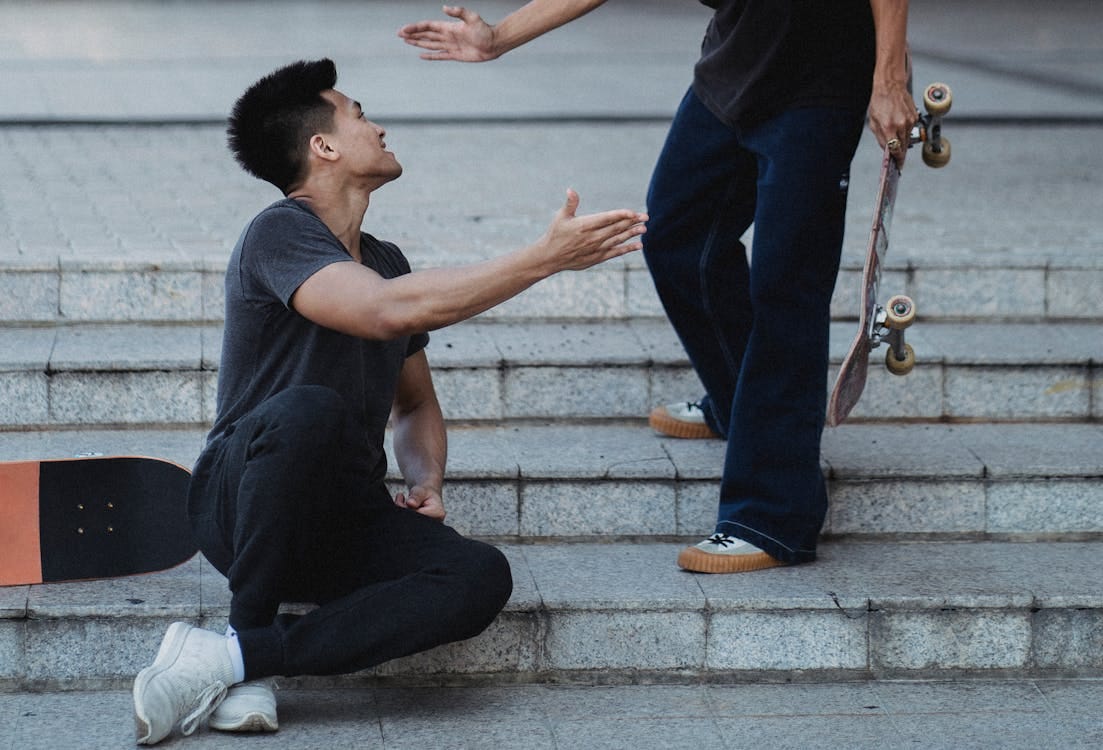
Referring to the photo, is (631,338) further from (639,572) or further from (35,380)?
(35,380)

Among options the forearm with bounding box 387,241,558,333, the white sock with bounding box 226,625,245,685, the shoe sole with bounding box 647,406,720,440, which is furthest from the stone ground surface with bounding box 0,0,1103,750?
the forearm with bounding box 387,241,558,333

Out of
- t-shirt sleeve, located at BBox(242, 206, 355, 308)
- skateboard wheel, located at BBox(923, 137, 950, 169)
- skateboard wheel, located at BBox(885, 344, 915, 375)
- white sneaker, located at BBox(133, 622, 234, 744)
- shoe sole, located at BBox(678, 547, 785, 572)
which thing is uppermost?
skateboard wheel, located at BBox(923, 137, 950, 169)

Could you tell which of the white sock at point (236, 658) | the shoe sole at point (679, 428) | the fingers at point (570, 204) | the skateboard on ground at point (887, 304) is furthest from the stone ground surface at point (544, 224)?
the fingers at point (570, 204)

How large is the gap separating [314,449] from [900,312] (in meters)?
1.41

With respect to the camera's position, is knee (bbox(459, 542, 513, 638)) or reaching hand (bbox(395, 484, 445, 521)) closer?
knee (bbox(459, 542, 513, 638))

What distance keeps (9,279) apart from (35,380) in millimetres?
593

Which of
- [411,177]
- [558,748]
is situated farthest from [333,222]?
[411,177]

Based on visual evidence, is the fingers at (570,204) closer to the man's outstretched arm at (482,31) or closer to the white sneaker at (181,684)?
the man's outstretched arm at (482,31)

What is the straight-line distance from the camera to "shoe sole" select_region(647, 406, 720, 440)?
4.34 meters

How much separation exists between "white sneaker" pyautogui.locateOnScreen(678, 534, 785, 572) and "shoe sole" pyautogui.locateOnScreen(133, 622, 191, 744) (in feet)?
4.06

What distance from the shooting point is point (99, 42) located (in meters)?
12.7

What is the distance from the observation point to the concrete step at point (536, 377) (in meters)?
4.31

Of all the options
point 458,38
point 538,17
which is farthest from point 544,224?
point 458,38

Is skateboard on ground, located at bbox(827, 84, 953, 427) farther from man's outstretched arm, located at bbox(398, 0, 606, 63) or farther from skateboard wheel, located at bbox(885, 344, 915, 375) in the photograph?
man's outstretched arm, located at bbox(398, 0, 606, 63)
